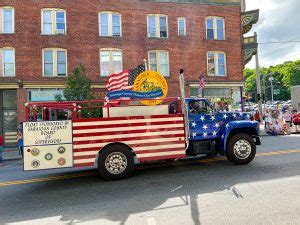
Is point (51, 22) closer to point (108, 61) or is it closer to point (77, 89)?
point (108, 61)

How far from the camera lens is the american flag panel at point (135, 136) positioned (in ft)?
24.5

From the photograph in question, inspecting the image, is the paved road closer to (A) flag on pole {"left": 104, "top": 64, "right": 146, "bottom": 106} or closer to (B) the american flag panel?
(B) the american flag panel

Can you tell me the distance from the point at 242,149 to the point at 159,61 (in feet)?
52.9

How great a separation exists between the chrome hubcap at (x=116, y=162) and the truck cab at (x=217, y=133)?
7.35ft

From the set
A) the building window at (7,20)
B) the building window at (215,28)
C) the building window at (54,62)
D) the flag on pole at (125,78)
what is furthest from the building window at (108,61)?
the flag on pole at (125,78)

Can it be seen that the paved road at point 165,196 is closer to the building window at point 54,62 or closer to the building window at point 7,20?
the building window at point 54,62

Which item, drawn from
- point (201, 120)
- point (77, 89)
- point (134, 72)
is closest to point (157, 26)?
point (77, 89)

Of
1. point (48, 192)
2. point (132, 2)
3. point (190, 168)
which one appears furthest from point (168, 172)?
point (132, 2)

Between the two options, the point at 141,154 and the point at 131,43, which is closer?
the point at 141,154

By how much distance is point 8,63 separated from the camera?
21.1m

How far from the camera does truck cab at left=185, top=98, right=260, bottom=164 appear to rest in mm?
8703

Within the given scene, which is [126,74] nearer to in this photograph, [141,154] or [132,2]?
[141,154]

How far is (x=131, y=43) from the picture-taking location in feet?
76.5

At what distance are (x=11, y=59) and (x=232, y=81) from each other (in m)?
18.5
